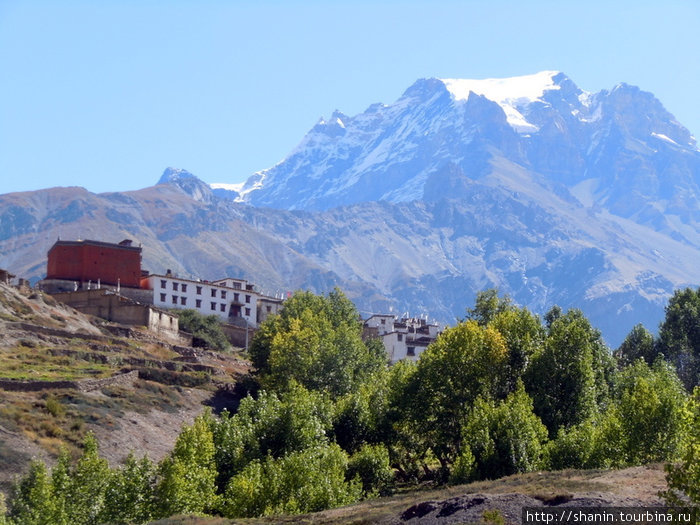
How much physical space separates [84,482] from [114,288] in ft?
275

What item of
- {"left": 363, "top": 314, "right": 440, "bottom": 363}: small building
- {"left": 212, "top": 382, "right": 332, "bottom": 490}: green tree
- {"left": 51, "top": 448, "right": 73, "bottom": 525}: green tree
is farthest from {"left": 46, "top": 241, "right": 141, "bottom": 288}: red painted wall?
{"left": 51, "top": 448, "right": 73, "bottom": 525}: green tree

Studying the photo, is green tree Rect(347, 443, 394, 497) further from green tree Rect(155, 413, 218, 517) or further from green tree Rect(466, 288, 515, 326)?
green tree Rect(466, 288, 515, 326)

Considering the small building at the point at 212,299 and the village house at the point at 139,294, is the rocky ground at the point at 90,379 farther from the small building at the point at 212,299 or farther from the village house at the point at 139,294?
the small building at the point at 212,299

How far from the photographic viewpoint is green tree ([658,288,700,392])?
13775 centimetres

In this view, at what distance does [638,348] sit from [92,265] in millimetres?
77427

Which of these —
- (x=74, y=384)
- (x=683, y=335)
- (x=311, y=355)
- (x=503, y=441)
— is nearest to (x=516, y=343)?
(x=503, y=441)

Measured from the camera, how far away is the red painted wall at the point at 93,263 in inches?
6186

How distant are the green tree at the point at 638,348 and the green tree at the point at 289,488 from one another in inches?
2768

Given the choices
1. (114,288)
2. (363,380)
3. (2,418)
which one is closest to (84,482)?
(2,418)

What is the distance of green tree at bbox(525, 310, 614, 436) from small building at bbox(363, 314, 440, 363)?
67001mm

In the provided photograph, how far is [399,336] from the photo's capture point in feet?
573

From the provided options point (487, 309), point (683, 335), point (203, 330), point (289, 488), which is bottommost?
point (289, 488)

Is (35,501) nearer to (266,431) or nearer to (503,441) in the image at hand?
(266,431)

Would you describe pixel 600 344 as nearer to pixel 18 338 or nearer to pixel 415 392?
Answer: pixel 415 392
